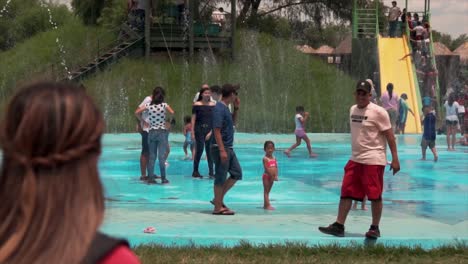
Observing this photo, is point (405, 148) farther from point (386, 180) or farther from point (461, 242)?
point (461, 242)

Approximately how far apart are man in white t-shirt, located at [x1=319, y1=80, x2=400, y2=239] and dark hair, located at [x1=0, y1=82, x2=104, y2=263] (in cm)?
653

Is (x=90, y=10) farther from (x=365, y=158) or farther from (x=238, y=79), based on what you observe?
(x=365, y=158)

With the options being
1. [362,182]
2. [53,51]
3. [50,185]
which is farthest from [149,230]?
[53,51]

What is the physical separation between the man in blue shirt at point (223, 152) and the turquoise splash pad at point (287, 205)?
0.26 meters

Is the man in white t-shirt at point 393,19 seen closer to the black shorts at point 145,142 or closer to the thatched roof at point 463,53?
the black shorts at point 145,142

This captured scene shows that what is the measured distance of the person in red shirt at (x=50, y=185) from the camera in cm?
196

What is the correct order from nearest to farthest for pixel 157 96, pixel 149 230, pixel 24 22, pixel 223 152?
pixel 149 230 < pixel 223 152 < pixel 157 96 < pixel 24 22

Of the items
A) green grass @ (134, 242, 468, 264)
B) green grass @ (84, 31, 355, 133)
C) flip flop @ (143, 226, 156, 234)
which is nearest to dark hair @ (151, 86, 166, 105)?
flip flop @ (143, 226, 156, 234)

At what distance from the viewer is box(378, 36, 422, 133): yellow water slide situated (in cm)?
2784

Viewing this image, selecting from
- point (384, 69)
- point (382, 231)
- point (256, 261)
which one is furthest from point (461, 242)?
point (384, 69)

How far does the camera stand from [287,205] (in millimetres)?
11078

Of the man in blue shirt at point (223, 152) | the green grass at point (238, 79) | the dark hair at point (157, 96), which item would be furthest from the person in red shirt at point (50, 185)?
the green grass at point (238, 79)

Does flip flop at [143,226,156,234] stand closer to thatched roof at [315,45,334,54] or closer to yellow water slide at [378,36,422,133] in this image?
yellow water slide at [378,36,422,133]

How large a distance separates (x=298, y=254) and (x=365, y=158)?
1.39m
